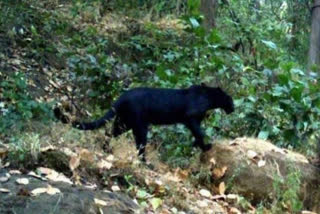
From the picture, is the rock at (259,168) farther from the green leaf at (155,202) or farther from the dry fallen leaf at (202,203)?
the green leaf at (155,202)

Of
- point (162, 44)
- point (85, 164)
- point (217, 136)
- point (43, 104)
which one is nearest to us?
point (85, 164)

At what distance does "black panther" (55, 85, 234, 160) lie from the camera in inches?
276

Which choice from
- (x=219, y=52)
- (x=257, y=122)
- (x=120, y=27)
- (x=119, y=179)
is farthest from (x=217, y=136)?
(x=120, y=27)

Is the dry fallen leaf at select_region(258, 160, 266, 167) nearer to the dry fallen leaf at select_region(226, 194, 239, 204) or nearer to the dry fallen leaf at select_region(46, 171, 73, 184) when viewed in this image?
the dry fallen leaf at select_region(226, 194, 239, 204)

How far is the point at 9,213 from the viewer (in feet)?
14.0

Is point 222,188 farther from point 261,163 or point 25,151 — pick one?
point 25,151

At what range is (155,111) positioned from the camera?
7.17m

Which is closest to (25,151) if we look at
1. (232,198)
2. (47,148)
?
(47,148)

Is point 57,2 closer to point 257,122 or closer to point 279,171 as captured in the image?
point 257,122

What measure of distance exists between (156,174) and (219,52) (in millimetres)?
2858

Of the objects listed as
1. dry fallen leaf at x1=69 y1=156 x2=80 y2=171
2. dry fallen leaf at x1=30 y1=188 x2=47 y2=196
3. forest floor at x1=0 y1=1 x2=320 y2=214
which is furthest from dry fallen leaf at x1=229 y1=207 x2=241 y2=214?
dry fallen leaf at x1=30 y1=188 x2=47 y2=196

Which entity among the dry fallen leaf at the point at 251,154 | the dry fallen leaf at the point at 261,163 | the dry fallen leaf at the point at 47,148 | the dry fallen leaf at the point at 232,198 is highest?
the dry fallen leaf at the point at 47,148

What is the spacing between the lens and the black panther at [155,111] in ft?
23.0

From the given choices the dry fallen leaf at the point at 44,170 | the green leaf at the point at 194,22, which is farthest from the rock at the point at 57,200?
the green leaf at the point at 194,22
